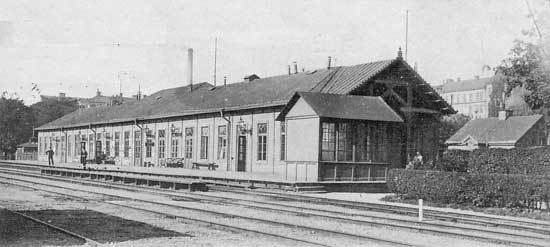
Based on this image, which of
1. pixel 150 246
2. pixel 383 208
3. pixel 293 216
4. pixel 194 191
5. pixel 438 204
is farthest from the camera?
pixel 194 191

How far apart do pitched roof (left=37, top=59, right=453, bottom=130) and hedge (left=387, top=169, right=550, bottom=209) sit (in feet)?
34.8

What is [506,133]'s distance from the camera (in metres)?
57.4

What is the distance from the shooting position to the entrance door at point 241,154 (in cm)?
3553

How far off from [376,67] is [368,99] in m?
4.79

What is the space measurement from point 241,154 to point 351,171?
11715 mm

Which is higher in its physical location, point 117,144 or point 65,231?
point 117,144

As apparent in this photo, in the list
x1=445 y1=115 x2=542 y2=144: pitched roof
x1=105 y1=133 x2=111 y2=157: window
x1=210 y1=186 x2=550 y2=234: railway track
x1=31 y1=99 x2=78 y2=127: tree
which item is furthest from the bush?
x1=31 y1=99 x2=78 y2=127: tree

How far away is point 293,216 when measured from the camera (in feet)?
48.1

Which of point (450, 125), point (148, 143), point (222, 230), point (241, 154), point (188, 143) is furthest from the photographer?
point (450, 125)

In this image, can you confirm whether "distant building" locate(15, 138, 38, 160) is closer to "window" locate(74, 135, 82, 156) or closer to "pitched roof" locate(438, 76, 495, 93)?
"window" locate(74, 135, 82, 156)

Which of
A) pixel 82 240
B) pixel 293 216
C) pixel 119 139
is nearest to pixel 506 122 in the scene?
pixel 119 139

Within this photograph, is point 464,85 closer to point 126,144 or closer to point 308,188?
point 126,144

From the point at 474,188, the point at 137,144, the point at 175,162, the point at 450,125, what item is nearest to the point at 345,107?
the point at 474,188

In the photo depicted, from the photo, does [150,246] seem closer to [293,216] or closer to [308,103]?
[293,216]
